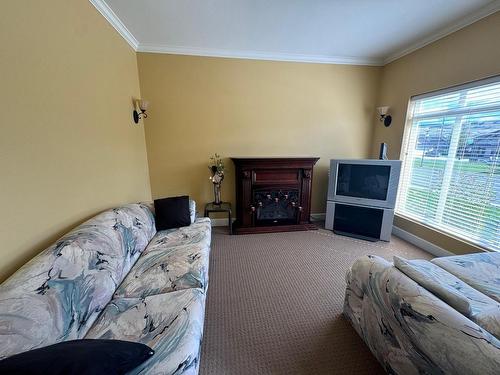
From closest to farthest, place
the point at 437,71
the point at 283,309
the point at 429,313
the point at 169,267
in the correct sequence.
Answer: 1. the point at 429,313
2. the point at 169,267
3. the point at 283,309
4. the point at 437,71

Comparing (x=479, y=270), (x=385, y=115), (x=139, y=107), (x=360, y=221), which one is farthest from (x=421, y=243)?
(x=139, y=107)

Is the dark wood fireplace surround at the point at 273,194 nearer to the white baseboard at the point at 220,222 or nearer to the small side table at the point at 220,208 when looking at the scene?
the small side table at the point at 220,208

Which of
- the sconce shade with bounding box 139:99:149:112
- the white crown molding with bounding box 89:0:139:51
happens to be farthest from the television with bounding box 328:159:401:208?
the white crown molding with bounding box 89:0:139:51

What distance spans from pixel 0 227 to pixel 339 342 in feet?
7.22

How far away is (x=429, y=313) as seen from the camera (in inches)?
35.7

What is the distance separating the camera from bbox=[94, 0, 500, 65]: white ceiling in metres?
2.02

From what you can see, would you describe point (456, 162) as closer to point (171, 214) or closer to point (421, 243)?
point (421, 243)

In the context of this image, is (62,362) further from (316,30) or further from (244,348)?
(316,30)

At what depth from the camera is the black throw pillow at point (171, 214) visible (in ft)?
7.67

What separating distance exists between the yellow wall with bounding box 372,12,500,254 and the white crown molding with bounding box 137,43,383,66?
0.57 meters

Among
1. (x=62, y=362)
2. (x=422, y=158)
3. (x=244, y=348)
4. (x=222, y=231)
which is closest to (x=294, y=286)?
(x=244, y=348)

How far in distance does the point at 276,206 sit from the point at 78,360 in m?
2.92

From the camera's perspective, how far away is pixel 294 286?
2055mm

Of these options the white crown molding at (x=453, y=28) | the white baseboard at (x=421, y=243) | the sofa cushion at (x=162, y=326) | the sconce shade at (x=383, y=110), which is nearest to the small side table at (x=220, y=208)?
the sofa cushion at (x=162, y=326)
